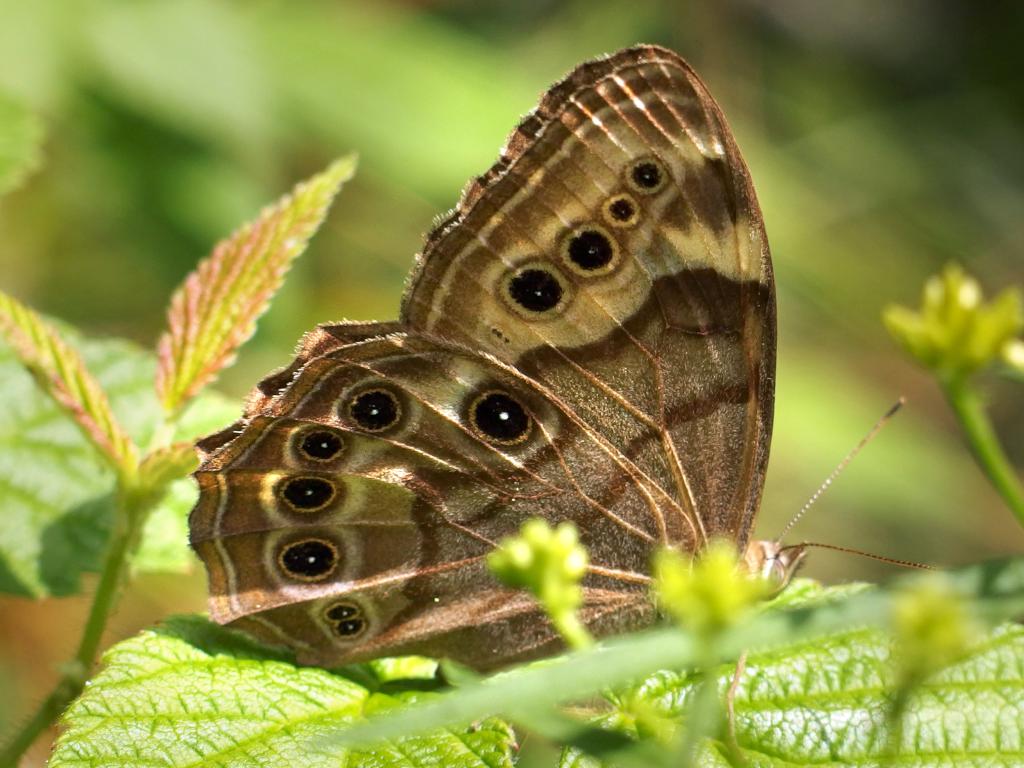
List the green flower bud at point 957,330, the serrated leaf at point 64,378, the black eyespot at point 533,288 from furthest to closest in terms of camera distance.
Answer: the black eyespot at point 533,288, the serrated leaf at point 64,378, the green flower bud at point 957,330

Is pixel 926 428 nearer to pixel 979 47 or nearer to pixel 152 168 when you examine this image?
pixel 979 47

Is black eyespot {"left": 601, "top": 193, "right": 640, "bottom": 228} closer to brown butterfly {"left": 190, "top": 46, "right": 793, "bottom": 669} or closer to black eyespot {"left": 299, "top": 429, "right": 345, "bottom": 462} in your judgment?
brown butterfly {"left": 190, "top": 46, "right": 793, "bottom": 669}

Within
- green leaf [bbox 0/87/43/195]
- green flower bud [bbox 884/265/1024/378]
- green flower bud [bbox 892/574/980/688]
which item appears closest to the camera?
green flower bud [bbox 892/574/980/688]

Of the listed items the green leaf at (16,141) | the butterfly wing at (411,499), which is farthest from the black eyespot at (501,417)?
the green leaf at (16,141)

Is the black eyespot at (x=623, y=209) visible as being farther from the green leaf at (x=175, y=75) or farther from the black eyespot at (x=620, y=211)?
the green leaf at (x=175, y=75)

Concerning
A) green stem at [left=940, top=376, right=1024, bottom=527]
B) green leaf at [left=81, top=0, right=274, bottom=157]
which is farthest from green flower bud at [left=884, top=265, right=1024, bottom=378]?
green leaf at [left=81, top=0, right=274, bottom=157]

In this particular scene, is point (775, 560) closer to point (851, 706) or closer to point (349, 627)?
point (851, 706)
